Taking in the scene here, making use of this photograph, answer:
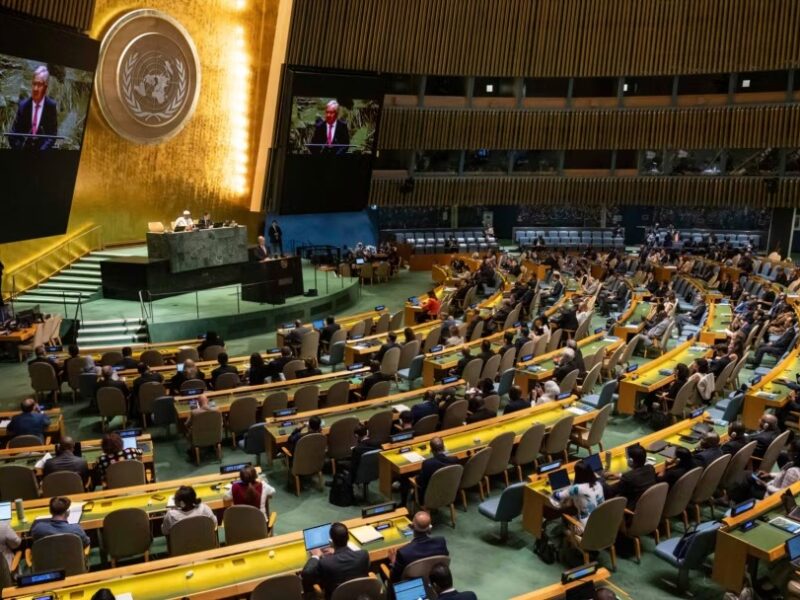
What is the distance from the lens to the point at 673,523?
25.5ft

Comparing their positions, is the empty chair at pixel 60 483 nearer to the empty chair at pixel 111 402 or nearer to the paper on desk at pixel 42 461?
the paper on desk at pixel 42 461

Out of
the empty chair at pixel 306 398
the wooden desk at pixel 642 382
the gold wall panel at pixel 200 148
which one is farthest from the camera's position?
the gold wall panel at pixel 200 148

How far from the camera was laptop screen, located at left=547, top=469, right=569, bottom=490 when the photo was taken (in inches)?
273

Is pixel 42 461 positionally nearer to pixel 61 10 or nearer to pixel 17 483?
pixel 17 483

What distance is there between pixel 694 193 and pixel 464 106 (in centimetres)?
959

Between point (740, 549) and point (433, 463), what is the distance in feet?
9.41

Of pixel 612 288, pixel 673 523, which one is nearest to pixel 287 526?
pixel 673 523

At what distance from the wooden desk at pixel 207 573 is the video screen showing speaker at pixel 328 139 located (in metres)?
18.0

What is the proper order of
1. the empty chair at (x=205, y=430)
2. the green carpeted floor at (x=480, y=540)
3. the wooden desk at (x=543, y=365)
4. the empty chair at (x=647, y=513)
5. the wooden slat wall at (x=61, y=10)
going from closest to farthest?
the green carpeted floor at (x=480, y=540), the empty chair at (x=647, y=513), the empty chair at (x=205, y=430), the wooden desk at (x=543, y=365), the wooden slat wall at (x=61, y=10)

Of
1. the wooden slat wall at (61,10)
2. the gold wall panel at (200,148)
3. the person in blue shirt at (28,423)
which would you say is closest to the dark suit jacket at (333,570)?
the person in blue shirt at (28,423)

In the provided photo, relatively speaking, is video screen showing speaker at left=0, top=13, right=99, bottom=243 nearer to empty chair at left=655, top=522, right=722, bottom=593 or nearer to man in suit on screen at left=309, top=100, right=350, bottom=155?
man in suit on screen at left=309, top=100, right=350, bottom=155

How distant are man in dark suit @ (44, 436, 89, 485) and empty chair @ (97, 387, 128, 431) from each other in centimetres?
280

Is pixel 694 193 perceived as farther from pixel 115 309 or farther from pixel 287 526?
pixel 287 526

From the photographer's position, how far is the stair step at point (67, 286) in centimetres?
1811
